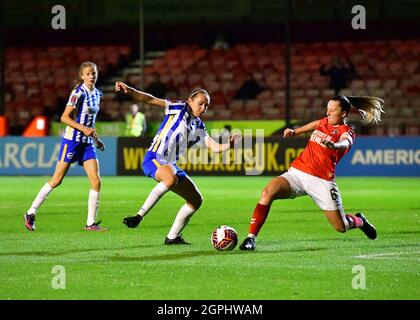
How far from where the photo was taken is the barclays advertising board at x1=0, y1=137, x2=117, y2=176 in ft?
90.3

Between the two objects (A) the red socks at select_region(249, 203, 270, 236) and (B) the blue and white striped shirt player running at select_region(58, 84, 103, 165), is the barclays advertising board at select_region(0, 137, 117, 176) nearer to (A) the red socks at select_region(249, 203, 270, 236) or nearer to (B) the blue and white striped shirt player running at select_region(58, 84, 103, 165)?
(B) the blue and white striped shirt player running at select_region(58, 84, 103, 165)

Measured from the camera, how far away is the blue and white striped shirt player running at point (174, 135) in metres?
11.9

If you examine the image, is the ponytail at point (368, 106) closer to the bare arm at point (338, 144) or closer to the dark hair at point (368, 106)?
the dark hair at point (368, 106)

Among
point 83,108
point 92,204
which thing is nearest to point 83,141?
point 83,108

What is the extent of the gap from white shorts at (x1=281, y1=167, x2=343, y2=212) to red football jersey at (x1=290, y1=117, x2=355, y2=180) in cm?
7

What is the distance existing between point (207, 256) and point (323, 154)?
5.85 ft

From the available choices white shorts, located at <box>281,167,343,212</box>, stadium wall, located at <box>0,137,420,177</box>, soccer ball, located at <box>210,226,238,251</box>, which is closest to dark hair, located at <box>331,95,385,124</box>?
white shorts, located at <box>281,167,343,212</box>

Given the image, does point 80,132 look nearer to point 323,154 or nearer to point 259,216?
point 259,216

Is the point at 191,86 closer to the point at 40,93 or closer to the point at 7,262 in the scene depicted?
the point at 40,93

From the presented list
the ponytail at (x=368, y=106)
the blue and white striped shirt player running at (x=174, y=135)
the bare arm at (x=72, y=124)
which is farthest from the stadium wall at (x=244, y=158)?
the ponytail at (x=368, y=106)

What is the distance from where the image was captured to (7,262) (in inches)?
400

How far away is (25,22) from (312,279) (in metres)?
34.2
